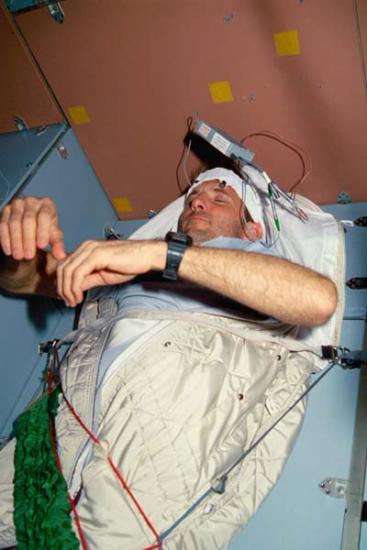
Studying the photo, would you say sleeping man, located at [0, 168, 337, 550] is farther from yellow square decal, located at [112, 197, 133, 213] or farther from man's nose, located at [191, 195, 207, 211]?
yellow square decal, located at [112, 197, 133, 213]

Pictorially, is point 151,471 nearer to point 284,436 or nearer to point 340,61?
point 284,436

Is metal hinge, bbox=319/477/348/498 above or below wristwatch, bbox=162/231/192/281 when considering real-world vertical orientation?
below

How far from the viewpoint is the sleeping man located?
101 cm

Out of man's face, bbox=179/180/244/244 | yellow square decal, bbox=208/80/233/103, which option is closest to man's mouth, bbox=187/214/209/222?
man's face, bbox=179/180/244/244

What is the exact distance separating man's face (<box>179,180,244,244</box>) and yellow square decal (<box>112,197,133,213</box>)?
40 centimetres

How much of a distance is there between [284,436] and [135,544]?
1.44ft

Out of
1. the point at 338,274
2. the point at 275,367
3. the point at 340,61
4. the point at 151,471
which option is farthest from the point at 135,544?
the point at 340,61

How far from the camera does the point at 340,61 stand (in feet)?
4.23

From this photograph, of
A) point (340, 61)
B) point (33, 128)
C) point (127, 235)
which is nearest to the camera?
point (340, 61)

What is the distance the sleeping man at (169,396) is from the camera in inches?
39.7

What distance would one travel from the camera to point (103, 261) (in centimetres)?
101

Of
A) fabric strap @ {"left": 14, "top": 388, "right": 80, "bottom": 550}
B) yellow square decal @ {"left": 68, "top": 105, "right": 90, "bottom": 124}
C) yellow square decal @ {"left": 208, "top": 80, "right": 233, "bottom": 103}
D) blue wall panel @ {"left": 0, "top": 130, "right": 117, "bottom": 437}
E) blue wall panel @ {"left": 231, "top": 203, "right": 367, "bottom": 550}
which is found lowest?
blue wall panel @ {"left": 231, "top": 203, "right": 367, "bottom": 550}

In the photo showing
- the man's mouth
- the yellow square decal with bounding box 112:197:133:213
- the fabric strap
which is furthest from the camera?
the yellow square decal with bounding box 112:197:133:213

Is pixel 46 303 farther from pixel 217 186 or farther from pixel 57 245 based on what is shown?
pixel 217 186
